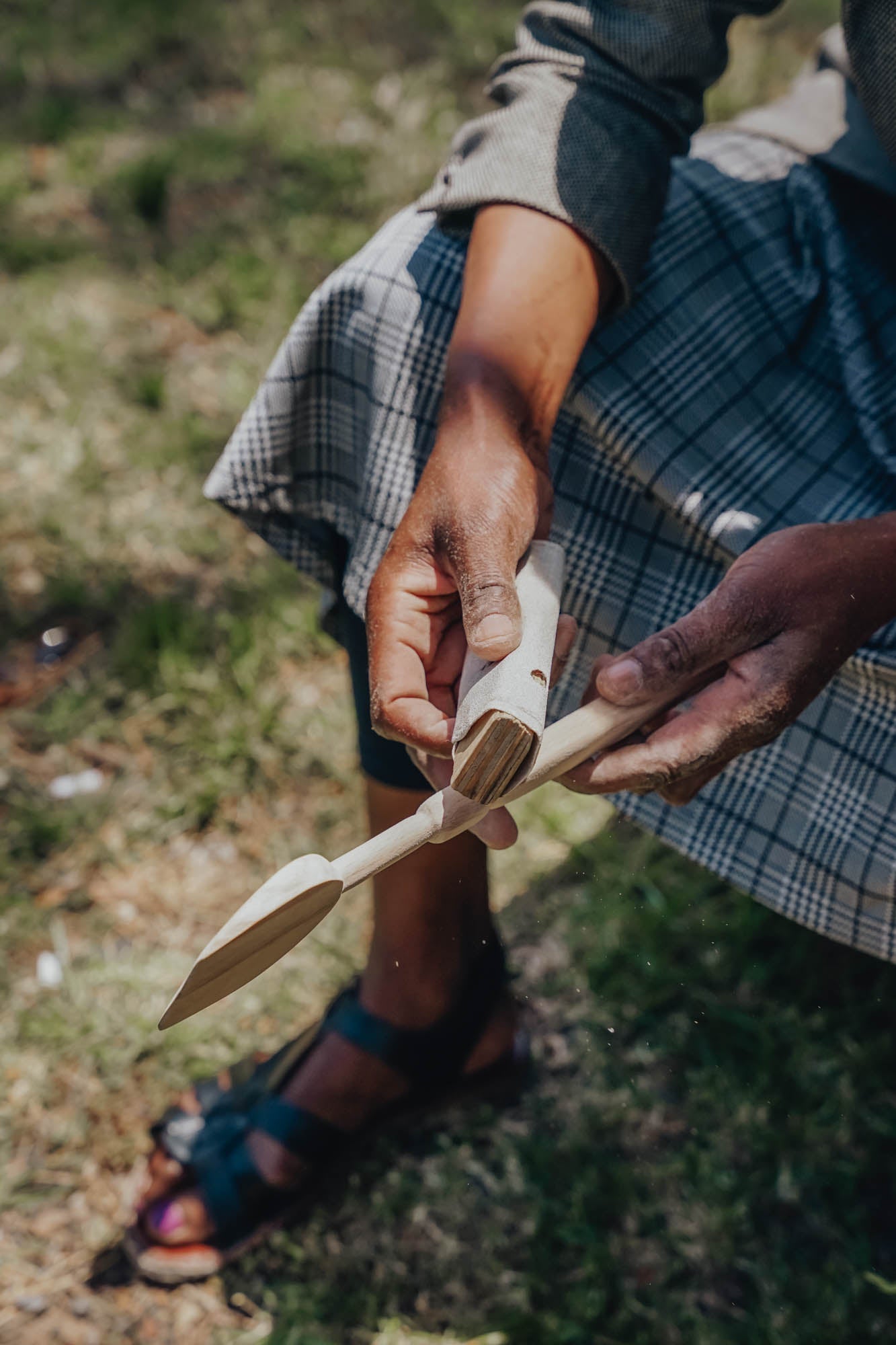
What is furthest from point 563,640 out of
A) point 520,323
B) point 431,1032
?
point 431,1032

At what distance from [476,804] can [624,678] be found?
17 centimetres

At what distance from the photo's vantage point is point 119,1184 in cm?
153

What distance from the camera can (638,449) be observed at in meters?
1.15

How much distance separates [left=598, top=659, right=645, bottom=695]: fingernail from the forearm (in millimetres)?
256

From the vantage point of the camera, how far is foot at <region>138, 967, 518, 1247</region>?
1452 mm

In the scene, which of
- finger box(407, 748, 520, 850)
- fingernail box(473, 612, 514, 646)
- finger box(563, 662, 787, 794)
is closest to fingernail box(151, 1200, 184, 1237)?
finger box(407, 748, 520, 850)

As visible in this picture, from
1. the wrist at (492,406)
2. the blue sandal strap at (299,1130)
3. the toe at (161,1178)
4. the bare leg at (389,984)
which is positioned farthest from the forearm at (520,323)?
the toe at (161,1178)

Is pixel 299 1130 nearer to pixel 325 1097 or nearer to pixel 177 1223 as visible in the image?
pixel 325 1097

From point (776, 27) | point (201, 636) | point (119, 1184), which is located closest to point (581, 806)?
point (201, 636)

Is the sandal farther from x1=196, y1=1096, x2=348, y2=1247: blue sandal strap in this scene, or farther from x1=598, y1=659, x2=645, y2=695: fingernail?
x1=598, y1=659, x2=645, y2=695: fingernail


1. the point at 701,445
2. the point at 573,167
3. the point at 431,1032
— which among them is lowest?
the point at 431,1032

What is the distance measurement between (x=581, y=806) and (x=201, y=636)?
78 cm

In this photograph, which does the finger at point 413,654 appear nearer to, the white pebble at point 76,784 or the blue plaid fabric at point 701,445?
the blue plaid fabric at point 701,445

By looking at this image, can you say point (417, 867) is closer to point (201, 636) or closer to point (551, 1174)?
point (551, 1174)
